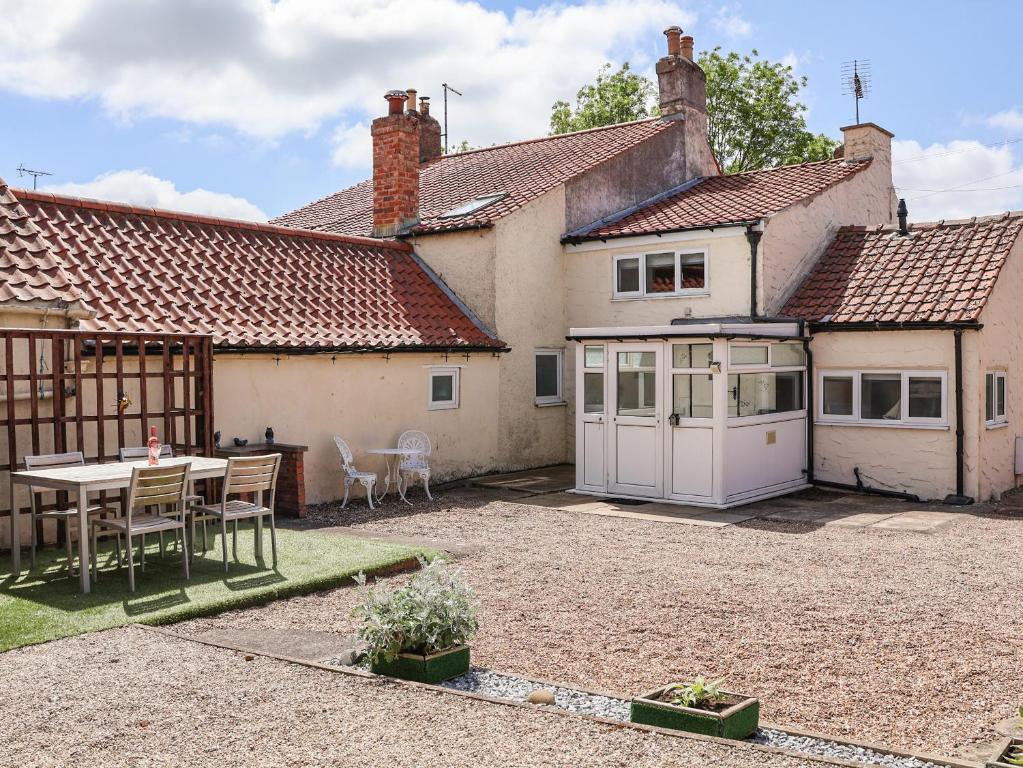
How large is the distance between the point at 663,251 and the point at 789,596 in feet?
34.1

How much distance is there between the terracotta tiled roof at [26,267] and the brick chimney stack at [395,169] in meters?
8.82

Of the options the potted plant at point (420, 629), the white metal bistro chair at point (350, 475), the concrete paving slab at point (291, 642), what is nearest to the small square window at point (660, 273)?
the white metal bistro chair at point (350, 475)

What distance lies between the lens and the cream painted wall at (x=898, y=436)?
15516mm

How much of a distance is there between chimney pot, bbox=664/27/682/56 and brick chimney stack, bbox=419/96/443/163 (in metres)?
8.38

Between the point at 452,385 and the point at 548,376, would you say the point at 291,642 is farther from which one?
the point at 548,376

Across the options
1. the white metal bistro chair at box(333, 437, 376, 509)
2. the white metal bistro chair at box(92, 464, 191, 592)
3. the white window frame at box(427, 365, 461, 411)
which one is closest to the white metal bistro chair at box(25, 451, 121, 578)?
the white metal bistro chair at box(92, 464, 191, 592)

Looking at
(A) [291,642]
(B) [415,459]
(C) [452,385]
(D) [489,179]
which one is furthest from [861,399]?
(A) [291,642]

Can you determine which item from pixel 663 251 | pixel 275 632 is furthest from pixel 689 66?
pixel 275 632

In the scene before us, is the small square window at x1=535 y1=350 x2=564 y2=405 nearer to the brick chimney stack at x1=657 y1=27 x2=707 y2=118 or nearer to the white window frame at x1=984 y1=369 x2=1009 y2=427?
the brick chimney stack at x1=657 y1=27 x2=707 y2=118

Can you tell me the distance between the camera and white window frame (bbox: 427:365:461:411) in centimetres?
1708

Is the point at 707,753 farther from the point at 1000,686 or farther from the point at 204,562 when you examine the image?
the point at 204,562

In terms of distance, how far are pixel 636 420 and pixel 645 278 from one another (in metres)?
4.47

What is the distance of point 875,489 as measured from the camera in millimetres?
16359

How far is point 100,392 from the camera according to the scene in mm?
11352
